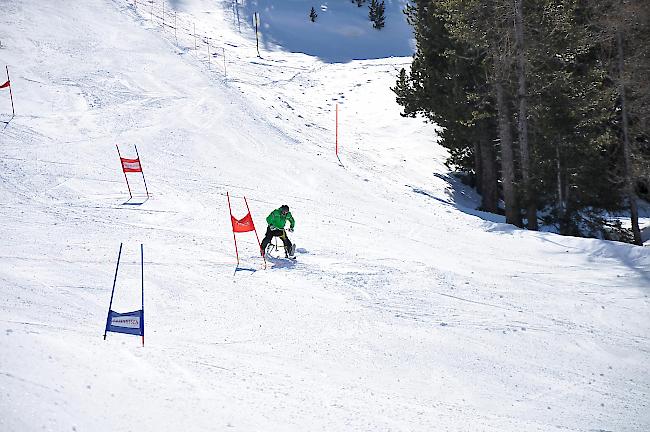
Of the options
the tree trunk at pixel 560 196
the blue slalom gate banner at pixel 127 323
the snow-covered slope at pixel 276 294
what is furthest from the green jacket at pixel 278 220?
the tree trunk at pixel 560 196

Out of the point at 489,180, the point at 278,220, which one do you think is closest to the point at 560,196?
the point at 489,180

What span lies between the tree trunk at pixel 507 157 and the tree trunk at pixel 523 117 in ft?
1.34

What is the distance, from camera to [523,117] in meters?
17.6

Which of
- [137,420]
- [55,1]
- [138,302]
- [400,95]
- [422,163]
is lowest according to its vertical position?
[137,420]

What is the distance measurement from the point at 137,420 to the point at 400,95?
1831 centimetres

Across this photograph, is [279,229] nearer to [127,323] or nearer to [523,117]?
[127,323]

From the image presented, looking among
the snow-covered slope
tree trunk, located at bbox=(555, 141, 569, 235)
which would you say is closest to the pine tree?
the snow-covered slope

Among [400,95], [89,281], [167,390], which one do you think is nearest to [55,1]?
[400,95]

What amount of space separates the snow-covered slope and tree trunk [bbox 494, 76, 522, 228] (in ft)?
5.02

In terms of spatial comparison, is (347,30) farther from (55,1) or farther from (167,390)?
(167,390)

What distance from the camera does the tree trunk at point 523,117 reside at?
1720 cm

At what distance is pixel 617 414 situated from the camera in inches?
321

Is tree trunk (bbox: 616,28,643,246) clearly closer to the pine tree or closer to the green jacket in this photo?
the green jacket

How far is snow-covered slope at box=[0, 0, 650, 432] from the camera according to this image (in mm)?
7664
